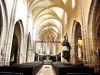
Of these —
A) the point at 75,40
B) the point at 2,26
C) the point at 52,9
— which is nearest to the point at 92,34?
the point at 2,26

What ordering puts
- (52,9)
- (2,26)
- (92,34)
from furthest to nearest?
(52,9), (2,26), (92,34)

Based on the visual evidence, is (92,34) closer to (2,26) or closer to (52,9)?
(2,26)

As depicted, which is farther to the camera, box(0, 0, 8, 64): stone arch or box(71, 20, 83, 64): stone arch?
box(71, 20, 83, 64): stone arch

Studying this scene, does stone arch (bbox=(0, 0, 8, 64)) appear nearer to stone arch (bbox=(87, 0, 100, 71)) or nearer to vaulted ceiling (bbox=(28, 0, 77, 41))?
stone arch (bbox=(87, 0, 100, 71))

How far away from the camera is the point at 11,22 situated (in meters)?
10.0

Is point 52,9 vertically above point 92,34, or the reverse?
point 52,9

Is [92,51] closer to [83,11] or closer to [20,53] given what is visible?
[83,11]

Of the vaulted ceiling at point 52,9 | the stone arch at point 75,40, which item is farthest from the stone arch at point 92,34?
the vaulted ceiling at point 52,9

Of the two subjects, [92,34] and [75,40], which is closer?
[92,34]

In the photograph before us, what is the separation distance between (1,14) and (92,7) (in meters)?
5.82

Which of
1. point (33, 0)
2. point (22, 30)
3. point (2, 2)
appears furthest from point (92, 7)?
point (33, 0)

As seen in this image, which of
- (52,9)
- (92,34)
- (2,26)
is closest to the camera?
(92,34)

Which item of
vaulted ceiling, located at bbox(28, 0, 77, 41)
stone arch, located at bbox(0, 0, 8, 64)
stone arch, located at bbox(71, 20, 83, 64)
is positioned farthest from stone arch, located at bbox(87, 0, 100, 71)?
vaulted ceiling, located at bbox(28, 0, 77, 41)

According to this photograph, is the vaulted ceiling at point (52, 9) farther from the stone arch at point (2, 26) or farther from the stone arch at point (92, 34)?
the stone arch at point (2, 26)
